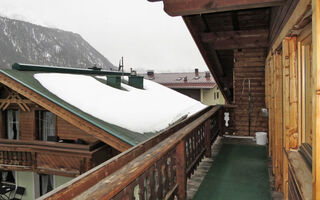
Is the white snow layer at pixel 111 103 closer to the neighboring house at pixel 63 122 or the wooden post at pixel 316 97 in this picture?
the neighboring house at pixel 63 122

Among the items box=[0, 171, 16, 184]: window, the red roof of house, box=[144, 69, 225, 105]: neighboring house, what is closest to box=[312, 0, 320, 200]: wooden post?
box=[0, 171, 16, 184]: window

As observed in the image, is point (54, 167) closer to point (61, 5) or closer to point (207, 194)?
point (207, 194)

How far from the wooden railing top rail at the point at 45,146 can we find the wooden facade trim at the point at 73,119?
4.60 ft

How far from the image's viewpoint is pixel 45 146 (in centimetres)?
1024

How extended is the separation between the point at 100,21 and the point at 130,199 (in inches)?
7786

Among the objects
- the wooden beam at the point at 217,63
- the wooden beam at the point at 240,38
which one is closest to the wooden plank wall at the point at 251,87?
the wooden beam at the point at 217,63

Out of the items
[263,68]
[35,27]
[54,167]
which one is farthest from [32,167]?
[35,27]

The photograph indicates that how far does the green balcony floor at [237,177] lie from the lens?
4.16m

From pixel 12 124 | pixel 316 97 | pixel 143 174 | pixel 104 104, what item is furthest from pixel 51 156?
pixel 316 97

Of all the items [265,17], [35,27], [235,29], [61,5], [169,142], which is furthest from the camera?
[61,5]

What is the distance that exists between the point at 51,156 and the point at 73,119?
2832mm

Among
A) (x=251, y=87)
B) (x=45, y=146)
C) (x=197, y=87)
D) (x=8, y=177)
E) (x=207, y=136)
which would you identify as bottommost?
(x=8, y=177)

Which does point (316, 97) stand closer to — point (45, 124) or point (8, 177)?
point (45, 124)

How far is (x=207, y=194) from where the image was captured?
4.17m
